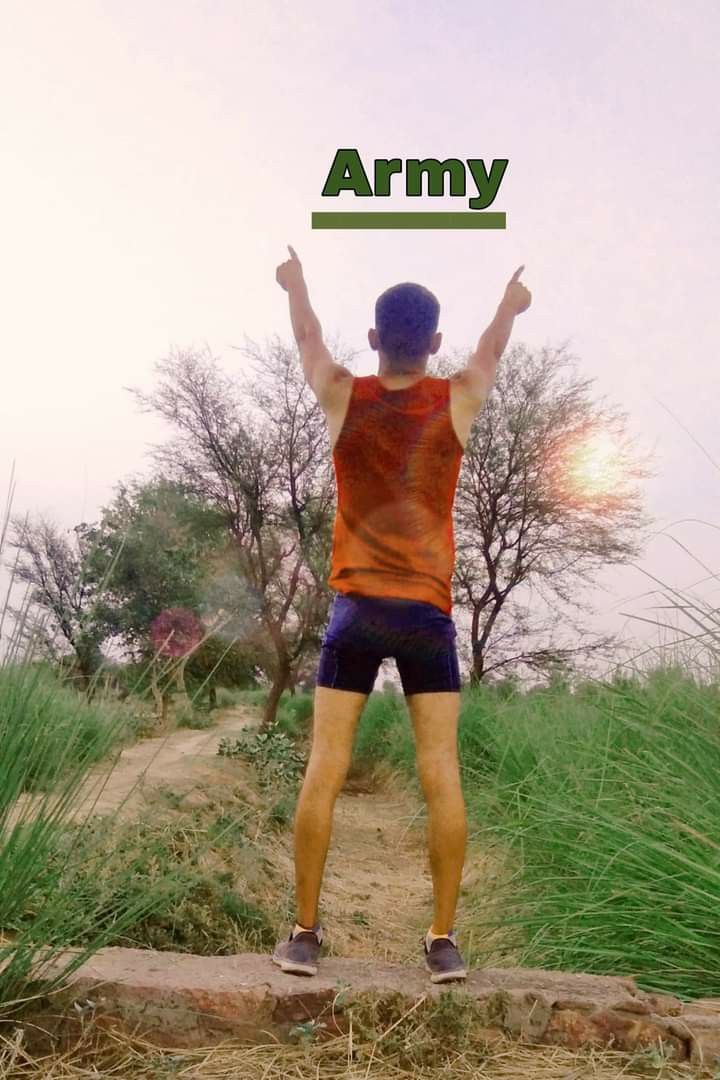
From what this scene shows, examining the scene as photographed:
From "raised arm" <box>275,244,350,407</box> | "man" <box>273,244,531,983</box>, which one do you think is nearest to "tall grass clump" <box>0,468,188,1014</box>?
"man" <box>273,244,531,983</box>

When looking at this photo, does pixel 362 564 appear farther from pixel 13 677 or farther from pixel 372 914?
pixel 372 914

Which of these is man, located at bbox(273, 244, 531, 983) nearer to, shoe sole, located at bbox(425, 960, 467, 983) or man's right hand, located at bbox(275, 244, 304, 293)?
shoe sole, located at bbox(425, 960, 467, 983)

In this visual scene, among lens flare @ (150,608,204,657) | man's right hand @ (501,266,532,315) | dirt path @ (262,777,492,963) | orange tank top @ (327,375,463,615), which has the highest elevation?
lens flare @ (150,608,204,657)

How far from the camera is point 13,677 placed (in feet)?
8.37

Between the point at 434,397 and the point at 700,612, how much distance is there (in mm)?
1256

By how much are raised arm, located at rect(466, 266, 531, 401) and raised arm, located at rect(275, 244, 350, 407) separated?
1.35ft

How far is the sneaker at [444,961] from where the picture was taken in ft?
7.71

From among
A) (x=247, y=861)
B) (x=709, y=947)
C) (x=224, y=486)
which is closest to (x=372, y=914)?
(x=247, y=861)

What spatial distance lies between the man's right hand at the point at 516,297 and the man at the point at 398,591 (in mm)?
210

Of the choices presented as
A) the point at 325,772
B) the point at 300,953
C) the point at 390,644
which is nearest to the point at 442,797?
the point at 325,772

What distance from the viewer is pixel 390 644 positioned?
246 centimetres

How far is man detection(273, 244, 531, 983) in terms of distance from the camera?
2.45m

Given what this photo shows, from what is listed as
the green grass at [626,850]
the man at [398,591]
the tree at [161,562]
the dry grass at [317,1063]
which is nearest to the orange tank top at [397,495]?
the man at [398,591]

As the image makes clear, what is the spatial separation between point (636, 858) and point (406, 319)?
1.91 meters
